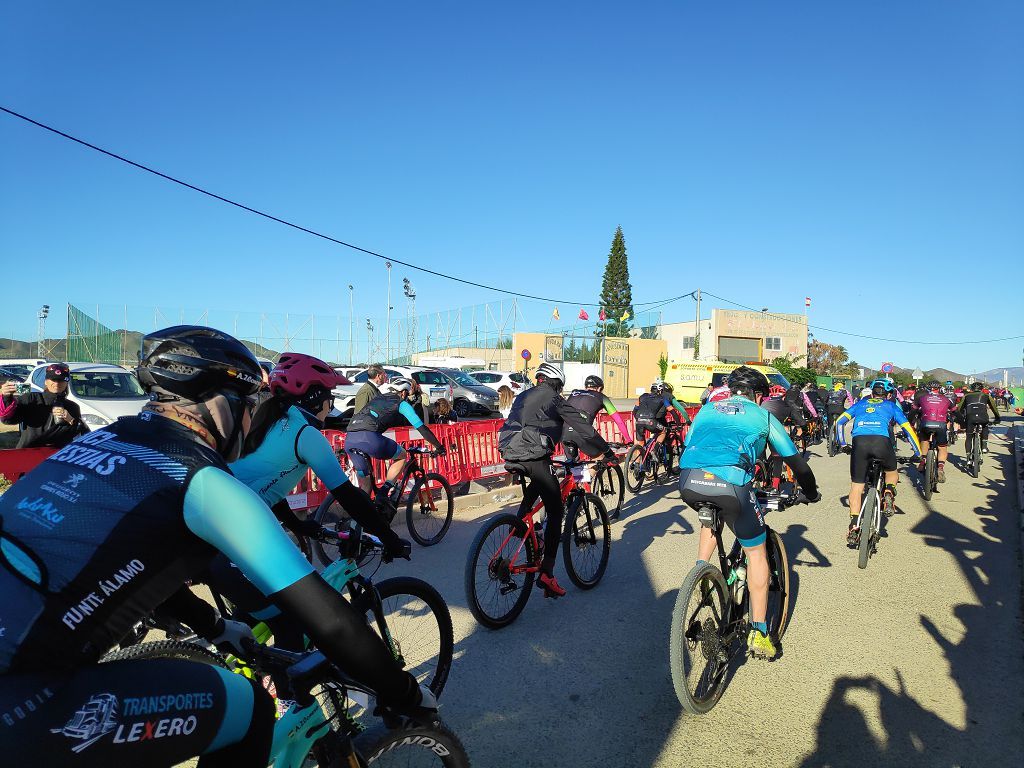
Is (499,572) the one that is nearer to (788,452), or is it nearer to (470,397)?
(788,452)

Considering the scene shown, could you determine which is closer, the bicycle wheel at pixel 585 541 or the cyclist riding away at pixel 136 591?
the cyclist riding away at pixel 136 591

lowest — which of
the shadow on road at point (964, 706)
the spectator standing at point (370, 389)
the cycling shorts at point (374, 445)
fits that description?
the shadow on road at point (964, 706)

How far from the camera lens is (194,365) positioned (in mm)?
1706

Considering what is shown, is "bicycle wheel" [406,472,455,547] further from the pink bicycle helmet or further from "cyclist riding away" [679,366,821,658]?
"cyclist riding away" [679,366,821,658]

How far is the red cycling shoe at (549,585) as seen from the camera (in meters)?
5.13

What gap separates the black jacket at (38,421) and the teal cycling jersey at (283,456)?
569cm

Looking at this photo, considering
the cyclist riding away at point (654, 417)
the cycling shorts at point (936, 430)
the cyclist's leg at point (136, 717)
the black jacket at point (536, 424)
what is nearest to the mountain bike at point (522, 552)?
the black jacket at point (536, 424)

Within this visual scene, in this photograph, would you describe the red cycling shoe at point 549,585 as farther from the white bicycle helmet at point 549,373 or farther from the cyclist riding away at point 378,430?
the cyclist riding away at point 378,430

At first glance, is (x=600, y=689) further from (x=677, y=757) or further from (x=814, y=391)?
(x=814, y=391)

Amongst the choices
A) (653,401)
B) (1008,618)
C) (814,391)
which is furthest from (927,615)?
(814,391)

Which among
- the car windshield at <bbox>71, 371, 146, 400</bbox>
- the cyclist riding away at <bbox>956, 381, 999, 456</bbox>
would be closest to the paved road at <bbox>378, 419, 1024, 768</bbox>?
the cyclist riding away at <bbox>956, 381, 999, 456</bbox>

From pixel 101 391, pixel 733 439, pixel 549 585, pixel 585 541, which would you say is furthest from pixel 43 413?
pixel 733 439

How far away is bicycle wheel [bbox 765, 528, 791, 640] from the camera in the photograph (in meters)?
4.22

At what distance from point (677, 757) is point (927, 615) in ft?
10.7
